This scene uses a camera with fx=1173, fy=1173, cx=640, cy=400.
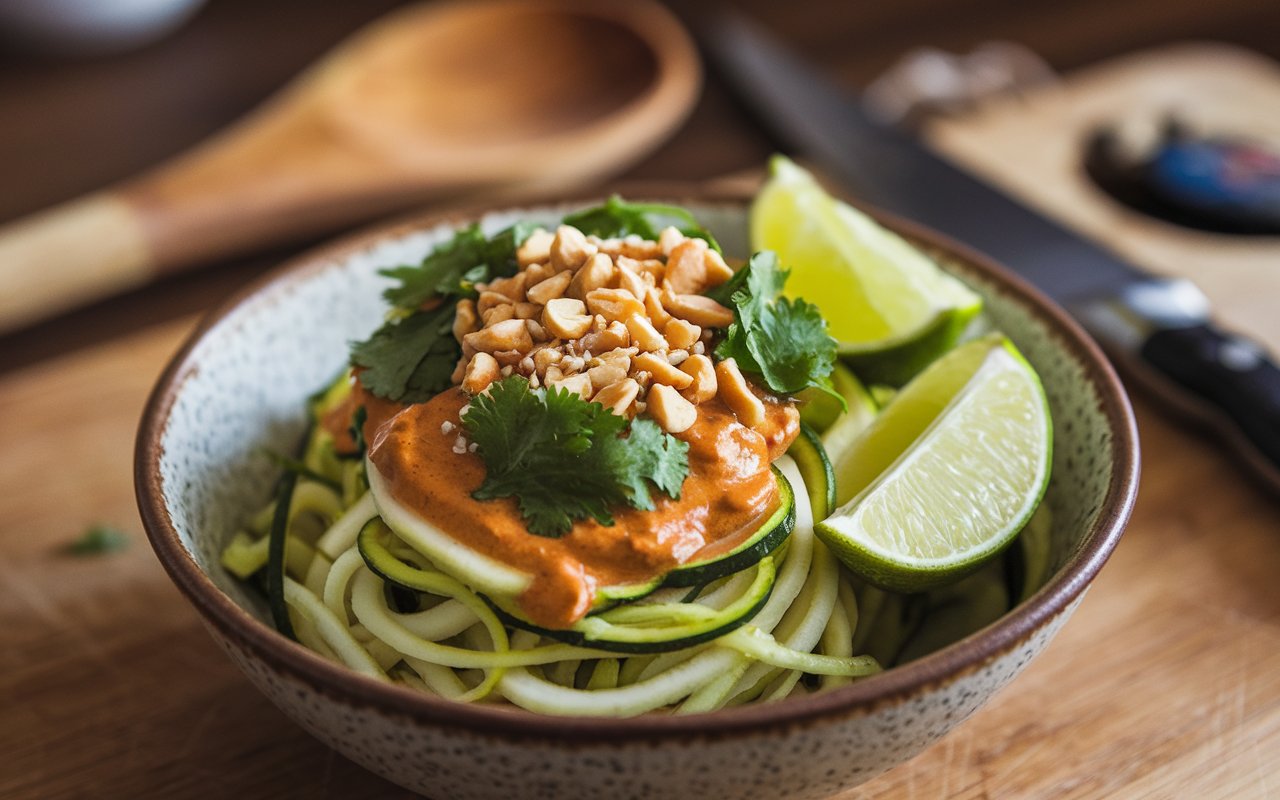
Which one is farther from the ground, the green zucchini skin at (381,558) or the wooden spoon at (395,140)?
the green zucchini skin at (381,558)

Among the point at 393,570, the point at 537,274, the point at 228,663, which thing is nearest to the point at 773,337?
the point at 537,274

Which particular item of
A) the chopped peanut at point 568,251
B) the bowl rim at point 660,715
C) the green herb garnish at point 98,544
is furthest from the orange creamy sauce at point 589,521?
the green herb garnish at point 98,544

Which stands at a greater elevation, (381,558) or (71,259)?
(381,558)

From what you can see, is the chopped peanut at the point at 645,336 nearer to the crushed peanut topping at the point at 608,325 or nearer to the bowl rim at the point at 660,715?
the crushed peanut topping at the point at 608,325

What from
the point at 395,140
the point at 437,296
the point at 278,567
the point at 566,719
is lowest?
the point at 395,140

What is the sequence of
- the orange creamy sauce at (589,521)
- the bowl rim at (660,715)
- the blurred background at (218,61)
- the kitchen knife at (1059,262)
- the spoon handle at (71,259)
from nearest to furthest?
1. the bowl rim at (660,715)
2. the orange creamy sauce at (589,521)
3. the kitchen knife at (1059,262)
4. the spoon handle at (71,259)
5. the blurred background at (218,61)

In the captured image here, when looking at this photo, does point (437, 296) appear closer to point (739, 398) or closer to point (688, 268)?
point (688, 268)
